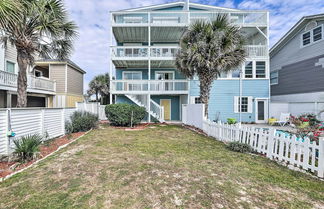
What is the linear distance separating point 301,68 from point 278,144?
1181cm

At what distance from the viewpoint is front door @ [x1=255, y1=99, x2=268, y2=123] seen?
13.5 meters

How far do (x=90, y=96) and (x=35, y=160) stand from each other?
22324 mm

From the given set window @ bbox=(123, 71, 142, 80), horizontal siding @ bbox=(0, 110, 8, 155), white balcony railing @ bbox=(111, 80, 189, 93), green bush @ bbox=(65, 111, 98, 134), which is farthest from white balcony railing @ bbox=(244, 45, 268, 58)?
horizontal siding @ bbox=(0, 110, 8, 155)

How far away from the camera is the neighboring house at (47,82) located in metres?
11.1

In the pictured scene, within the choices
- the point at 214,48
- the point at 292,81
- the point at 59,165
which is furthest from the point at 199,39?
the point at 292,81

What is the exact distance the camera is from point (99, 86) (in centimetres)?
2258

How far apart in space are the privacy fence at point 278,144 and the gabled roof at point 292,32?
11.6 metres

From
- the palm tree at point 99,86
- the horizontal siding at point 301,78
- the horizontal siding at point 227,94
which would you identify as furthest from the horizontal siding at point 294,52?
the palm tree at point 99,86

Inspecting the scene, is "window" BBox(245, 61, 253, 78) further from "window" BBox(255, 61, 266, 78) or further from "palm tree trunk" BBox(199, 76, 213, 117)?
"palm tree trunk" BBox(199, 76, 213, 117)

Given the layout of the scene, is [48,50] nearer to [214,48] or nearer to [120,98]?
[120,98]

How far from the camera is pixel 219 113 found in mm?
13727

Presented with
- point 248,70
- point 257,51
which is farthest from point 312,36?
point 248,70

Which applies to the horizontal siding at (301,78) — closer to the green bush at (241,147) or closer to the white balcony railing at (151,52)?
the white balcony railing at (151,52)

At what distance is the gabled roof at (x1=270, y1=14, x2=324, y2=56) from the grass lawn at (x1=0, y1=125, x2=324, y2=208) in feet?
45.4
